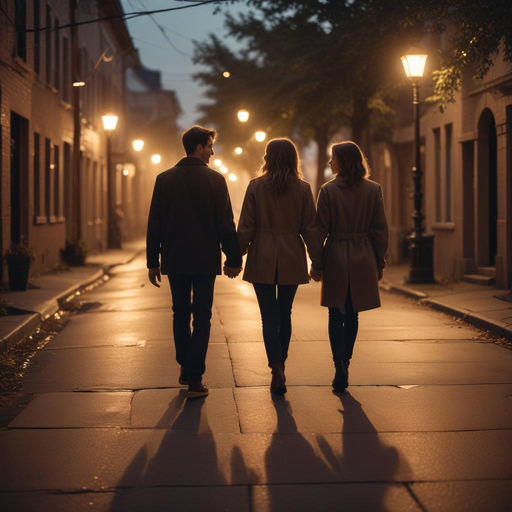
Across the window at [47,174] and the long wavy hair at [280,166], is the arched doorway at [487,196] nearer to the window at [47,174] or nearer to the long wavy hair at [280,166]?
the window at [47,174]

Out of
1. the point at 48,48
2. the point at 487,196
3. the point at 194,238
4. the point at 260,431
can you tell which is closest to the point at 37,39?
the point at 48,48

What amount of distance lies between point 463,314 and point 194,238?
615cm

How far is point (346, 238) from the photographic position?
6.96 metres

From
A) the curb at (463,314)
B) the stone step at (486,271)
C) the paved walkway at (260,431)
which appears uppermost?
the stone step at (486,271)

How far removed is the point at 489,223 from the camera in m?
17.6

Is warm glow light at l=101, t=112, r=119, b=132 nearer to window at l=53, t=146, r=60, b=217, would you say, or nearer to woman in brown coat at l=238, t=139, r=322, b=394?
window at l=53, t=146, r=60, b=217

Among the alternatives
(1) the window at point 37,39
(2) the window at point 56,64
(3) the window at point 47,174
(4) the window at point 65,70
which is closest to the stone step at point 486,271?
(3) the window at point 47,174

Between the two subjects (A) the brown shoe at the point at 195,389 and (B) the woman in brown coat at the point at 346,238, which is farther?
(B) the woman in brown coat at the point at 346,238

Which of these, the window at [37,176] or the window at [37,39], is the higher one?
the window at [37,39]

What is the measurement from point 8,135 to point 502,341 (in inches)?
402

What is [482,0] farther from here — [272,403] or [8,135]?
[8,135]

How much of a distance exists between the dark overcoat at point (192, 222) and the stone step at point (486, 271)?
10.9m

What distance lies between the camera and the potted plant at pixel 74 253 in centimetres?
2288

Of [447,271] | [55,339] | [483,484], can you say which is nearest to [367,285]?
[483,484]
